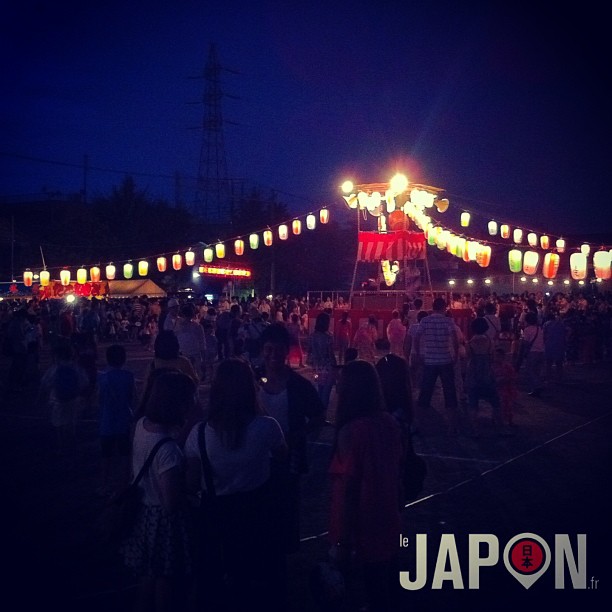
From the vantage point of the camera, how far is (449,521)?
19.1 feet

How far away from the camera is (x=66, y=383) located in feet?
27.3

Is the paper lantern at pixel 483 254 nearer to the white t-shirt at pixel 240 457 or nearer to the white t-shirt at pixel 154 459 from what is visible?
the white t-shirt at pixel 240 457

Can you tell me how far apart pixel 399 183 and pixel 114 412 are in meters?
17.4

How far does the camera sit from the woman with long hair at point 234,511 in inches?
129

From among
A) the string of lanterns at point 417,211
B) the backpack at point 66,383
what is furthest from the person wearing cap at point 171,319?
the string of lanterns at point 417,211

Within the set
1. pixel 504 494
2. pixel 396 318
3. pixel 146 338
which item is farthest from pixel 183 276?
pixel 504 494

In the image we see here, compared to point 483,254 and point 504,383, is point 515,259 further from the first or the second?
point 504,383

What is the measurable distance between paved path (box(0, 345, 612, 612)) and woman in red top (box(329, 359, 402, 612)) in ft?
3.66

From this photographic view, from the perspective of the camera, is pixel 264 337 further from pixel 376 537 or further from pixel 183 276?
pixel 183 276

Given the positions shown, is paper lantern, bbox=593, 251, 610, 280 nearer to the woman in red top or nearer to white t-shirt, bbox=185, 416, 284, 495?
the woman in red top

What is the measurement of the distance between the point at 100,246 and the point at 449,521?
38169 millimetres

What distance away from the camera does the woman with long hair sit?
3.29 meters

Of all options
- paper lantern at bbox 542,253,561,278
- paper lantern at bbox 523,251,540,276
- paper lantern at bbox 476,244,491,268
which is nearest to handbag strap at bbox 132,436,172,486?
paper lantern at bbox 542,253,561,278

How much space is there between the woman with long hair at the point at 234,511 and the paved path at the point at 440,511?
114 cm
